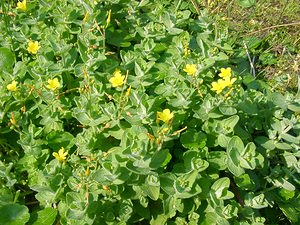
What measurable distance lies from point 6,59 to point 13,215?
1.17 metres

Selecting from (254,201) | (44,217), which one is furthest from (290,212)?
(44,217)

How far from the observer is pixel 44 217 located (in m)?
2.56

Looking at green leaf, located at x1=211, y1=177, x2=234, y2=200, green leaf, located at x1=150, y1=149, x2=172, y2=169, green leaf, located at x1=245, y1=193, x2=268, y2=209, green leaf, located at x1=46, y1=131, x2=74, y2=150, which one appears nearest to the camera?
green leaf, located at x1=150, y1=149, x2=172, y2=169

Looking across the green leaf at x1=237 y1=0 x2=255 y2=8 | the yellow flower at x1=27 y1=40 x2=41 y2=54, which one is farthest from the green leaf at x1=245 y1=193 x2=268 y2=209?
the green leaf at x1=237 y1=0 x2=255 y2=8

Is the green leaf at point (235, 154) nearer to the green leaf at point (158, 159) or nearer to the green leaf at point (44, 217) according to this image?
the green leaf at point (158, 159)

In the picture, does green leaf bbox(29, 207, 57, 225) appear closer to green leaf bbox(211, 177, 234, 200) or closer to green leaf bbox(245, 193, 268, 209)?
green leaf bbox(211, 177, 234, 200)

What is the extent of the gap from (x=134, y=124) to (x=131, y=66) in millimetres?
571

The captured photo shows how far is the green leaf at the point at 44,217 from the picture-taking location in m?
2.54

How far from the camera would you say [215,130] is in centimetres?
277

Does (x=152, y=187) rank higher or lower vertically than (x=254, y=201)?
higher

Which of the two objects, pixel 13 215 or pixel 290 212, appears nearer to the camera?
pixel 13 215

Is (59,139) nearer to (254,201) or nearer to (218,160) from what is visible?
(218,160)

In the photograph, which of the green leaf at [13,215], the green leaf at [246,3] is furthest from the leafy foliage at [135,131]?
the green leaf at [246,3]

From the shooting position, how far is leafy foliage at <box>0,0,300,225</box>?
2.54 m
